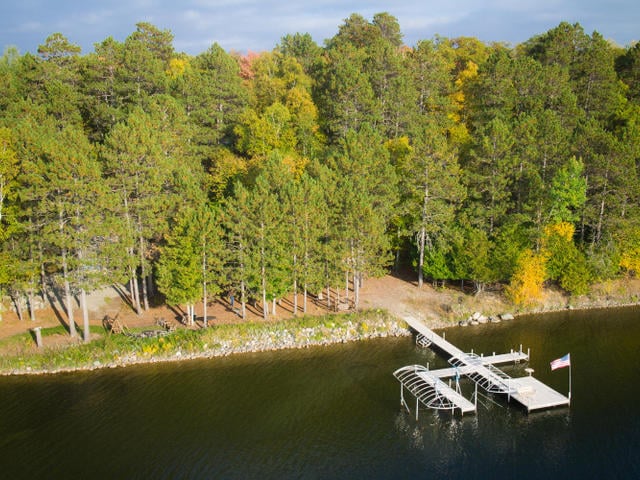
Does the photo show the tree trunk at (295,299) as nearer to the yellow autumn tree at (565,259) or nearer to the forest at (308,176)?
the forest at (308,176)

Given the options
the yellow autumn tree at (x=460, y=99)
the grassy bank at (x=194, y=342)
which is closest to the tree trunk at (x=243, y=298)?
the grassy bank at (x=194, y=342)

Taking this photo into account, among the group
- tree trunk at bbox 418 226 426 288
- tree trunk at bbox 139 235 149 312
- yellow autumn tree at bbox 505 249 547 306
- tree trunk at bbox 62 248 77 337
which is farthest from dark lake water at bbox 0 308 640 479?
tree trunk at bbox 418 226 426 288

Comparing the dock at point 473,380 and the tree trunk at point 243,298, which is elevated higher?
the tree trunk at point 243,298

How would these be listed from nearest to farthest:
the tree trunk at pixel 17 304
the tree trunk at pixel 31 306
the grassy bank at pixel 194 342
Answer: the grassy bank at pixel 194 342, the tree trunk at pixel 31 306, the tree trunk at pixel 17 304

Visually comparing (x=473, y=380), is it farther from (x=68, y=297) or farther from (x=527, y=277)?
(x=68, y=297)

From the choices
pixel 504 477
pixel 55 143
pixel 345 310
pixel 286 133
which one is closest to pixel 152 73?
pixel 286 133

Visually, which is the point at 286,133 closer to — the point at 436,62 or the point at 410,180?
the point at 410,180

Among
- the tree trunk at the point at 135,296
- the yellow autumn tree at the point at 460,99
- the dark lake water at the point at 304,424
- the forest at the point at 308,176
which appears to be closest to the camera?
the dark lake water at the point at 304,424
